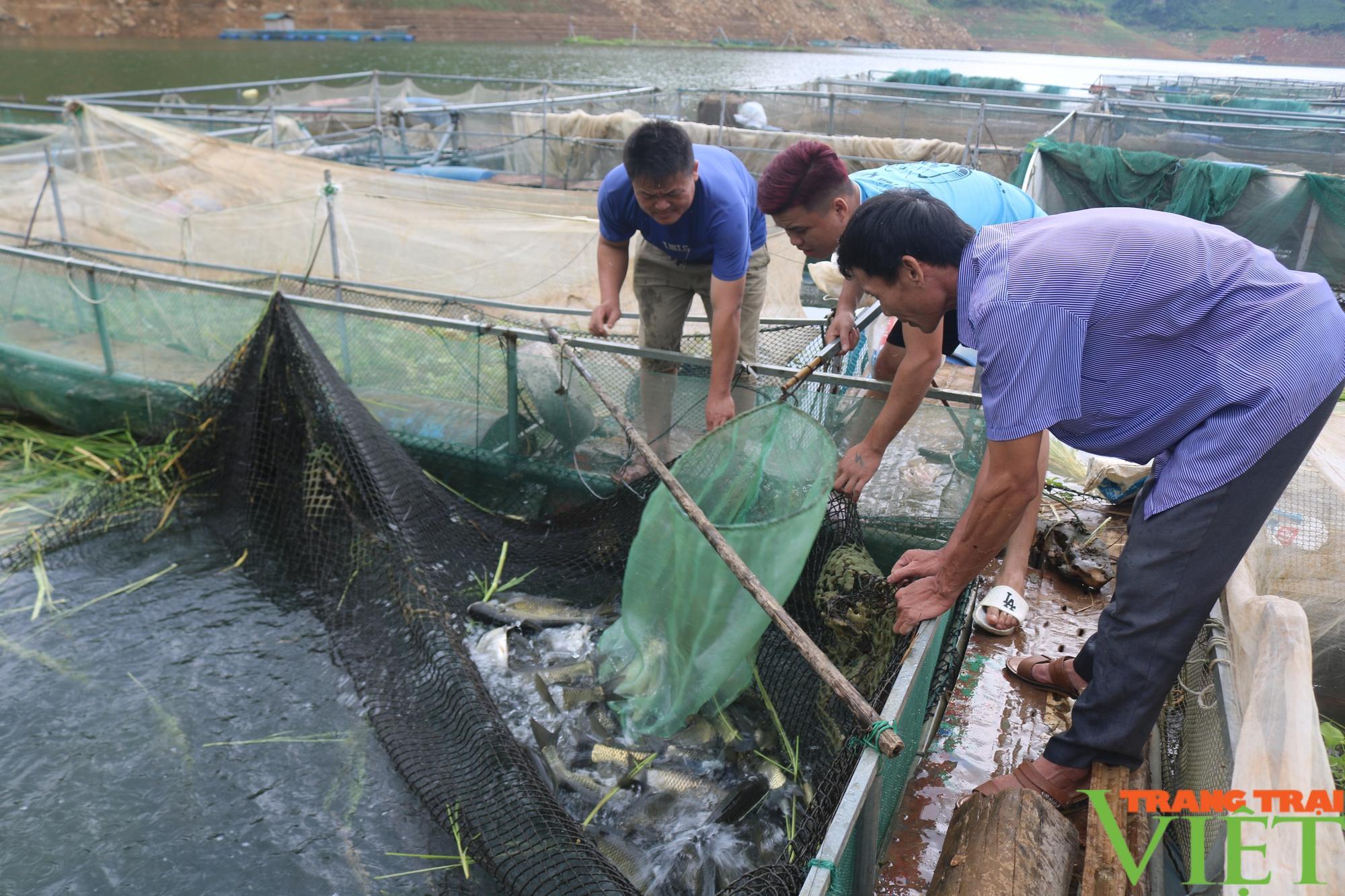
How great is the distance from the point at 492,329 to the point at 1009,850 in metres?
3.28

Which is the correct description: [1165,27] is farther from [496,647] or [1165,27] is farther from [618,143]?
[496,647]

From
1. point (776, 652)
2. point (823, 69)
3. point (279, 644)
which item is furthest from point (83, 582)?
point (823, 69)

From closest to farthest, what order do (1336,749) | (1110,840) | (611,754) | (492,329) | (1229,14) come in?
(1110,840)
(1336,749)
(611,754)
(492,329)
(1229,14)

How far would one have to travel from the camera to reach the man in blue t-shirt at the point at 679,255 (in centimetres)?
365

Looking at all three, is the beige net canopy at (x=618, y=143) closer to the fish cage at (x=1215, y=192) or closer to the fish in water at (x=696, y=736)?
the fish cage at (x=1215, y=192)

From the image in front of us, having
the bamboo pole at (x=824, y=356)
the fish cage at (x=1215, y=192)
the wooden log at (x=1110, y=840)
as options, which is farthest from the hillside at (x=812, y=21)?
the wooden log at (x=1110, y=840)

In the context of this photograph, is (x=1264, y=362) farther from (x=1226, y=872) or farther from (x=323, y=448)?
(x=323, y=448)

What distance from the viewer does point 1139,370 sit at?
227 cm

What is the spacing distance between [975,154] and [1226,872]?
931cm

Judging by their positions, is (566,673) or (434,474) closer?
(566,673)

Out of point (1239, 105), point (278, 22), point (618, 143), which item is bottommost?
point (618, 143)

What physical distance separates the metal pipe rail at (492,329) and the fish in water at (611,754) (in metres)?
1.70

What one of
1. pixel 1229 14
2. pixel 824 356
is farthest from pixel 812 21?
pixel 824 356

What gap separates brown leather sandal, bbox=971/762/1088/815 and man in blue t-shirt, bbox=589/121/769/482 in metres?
1.83
